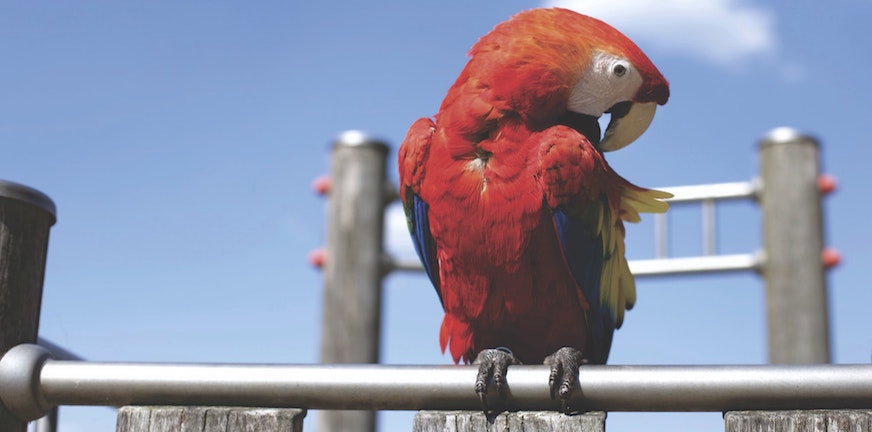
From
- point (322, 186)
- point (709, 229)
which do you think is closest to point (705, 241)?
point (709, 229)

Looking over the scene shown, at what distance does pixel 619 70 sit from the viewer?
5.59 ft

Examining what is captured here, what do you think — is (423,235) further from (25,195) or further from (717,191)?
(717,191)

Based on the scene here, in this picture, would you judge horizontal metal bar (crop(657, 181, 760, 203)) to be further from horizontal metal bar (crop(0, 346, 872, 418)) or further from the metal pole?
horizontal metal bar (crop(0, 346, 872, 418))

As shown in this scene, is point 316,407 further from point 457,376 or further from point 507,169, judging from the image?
point 507,169

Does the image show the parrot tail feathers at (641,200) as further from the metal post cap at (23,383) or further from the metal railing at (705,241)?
the metal railing at (705,241)

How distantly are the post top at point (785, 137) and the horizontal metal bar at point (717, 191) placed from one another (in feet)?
0.62

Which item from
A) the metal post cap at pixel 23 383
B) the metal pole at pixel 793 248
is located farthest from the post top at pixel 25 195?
the metal pole at pixel 793 248

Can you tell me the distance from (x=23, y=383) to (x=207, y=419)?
27 centimetres

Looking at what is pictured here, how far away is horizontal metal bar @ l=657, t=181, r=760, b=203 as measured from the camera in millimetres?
3424

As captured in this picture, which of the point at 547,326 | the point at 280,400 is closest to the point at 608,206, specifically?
the point at 547,326

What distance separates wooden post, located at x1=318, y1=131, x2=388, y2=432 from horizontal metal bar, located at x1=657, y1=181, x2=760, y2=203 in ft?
3.92

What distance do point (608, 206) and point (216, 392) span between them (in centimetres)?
90

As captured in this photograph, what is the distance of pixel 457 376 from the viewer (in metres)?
1.03

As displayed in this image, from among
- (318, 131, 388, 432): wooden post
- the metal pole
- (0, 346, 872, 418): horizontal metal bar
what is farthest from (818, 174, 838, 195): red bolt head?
(0, 346, 872, 418): horizontal metal bar
